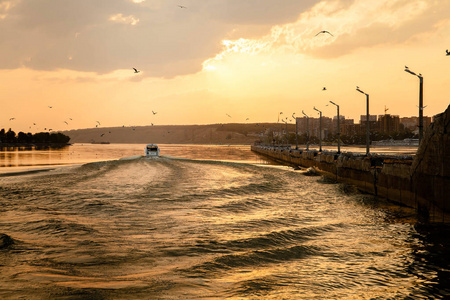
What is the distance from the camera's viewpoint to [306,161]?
71750 millimetres

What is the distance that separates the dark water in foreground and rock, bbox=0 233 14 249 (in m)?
0.33

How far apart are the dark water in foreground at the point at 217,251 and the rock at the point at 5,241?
0.33m

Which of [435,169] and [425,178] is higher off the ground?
[435,169]

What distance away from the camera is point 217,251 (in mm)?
14594

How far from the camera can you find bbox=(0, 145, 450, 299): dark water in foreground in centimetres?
1058

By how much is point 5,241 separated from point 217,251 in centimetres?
886

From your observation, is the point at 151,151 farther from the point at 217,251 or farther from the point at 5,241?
the point at 217,251

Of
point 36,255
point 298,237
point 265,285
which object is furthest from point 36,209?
point 265,285

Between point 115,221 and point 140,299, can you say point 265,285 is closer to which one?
point 140,299

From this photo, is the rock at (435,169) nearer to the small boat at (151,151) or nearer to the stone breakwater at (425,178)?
the stone breakwater at (425,178)

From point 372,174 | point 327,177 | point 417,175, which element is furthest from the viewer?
point 327,177

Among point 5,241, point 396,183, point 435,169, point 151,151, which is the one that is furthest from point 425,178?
point 151,151

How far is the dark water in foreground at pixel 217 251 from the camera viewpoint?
10.6 metres

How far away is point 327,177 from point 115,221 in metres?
36.9
